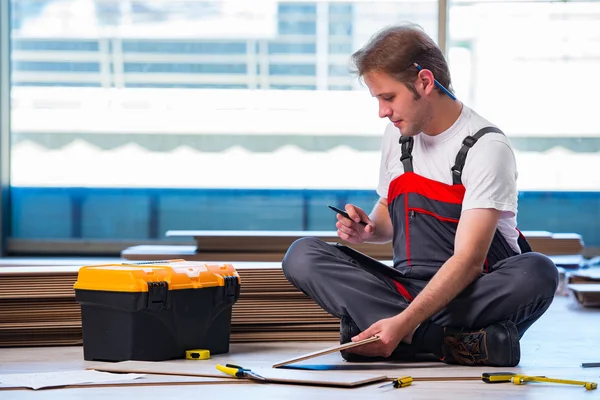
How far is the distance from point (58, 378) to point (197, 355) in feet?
1.71

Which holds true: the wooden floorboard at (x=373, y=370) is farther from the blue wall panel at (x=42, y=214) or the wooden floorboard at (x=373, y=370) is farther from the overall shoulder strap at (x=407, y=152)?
the blue wall panel at (x=42, y=214)

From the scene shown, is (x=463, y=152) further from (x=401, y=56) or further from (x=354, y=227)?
(x=354, y=227)

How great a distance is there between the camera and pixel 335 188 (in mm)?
6652

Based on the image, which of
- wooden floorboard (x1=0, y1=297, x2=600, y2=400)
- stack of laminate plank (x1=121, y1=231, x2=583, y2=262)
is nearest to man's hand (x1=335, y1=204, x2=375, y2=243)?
wooden floorboard (x1=0, y1=297, x2=600, y2=400)

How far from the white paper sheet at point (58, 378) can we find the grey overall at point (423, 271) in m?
0.66

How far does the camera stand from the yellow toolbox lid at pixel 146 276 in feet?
8.57

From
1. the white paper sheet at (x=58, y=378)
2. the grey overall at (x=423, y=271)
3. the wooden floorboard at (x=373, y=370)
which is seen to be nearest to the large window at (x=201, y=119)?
the wooden floorboard at (x=373, y=370)

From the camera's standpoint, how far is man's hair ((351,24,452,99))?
102 inches

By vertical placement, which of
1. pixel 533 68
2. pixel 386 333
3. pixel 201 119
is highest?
pixel 533 68

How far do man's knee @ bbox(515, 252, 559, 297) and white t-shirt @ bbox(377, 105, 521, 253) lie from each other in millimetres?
118

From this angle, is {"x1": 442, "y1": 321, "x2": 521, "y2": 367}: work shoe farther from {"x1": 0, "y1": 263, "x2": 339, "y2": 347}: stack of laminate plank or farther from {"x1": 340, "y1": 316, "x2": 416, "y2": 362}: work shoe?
{"x1": 0, "y1": 263, "x2": 339, "y2": 347}: stack of laminate plank

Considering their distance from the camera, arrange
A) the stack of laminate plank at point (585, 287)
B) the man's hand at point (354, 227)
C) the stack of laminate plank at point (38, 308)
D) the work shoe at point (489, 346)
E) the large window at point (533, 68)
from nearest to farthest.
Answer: the work shoe at point (489, 346) → the man's hand at point (354, 227) → the stack of laminate plank at point (38, 308) → the stack of laminate plank at point (585, 287) → the large window at point (533, 68)

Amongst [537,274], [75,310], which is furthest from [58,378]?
[537,274]

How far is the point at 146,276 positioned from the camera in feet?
8.63
